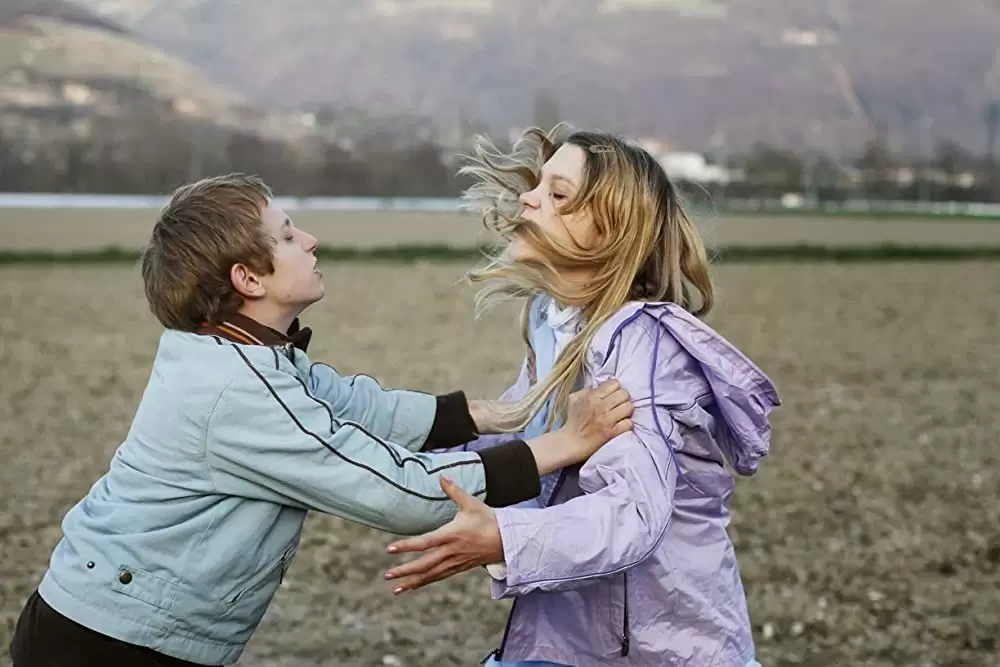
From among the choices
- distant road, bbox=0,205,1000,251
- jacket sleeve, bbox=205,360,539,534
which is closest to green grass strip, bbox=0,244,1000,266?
distant road, bbox=0,205,1000,251

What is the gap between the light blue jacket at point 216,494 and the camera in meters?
2.48

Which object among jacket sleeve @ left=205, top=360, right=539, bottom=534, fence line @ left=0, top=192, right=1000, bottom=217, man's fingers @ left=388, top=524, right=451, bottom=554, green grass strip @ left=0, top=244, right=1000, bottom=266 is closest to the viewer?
man's fingers @ left=388, top=524, right=451, bottom=554

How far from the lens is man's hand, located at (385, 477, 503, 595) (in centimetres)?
234

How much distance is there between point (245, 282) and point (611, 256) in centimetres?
87

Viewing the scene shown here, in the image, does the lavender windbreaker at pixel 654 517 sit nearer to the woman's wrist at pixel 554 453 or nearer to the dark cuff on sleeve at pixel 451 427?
the woman's wrist at pixel 554 453

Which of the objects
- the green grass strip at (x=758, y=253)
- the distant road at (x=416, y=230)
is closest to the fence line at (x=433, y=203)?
the distant road at (x=416, y=230)

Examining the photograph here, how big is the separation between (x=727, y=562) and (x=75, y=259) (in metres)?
33.0

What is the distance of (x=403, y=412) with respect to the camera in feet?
10.5

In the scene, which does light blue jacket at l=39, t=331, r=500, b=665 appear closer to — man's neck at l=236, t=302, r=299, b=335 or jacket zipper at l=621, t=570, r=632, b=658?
man's neck at l=236, t=302, r=299, b=335

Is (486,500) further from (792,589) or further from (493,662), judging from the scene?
(792,589)

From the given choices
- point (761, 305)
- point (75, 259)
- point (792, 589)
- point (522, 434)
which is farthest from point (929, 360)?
point (75, 259)

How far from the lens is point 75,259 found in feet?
109

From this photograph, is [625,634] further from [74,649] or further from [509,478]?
[74,649]

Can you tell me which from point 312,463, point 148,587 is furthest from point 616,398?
point 148,587
